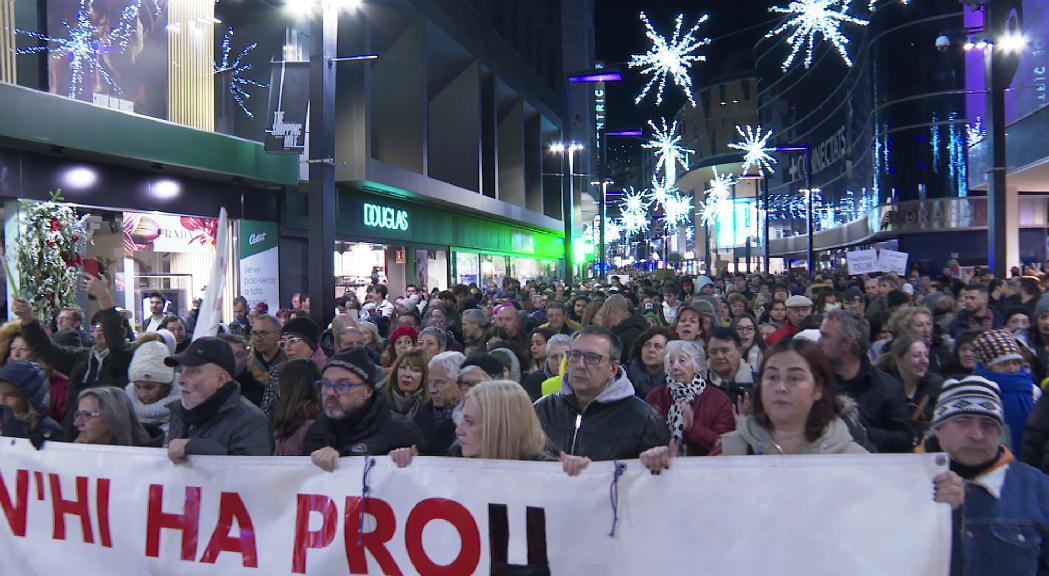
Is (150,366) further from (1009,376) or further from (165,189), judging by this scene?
(165,189)

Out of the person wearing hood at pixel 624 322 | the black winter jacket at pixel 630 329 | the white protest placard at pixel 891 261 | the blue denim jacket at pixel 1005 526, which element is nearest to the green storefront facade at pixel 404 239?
the person wearing hood at pixel 624 322

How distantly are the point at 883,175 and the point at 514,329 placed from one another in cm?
3937

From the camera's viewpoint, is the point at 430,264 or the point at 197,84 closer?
the point at 197,84

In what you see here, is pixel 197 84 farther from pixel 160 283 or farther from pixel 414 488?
pixel 414 488

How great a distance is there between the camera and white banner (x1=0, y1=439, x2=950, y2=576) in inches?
131

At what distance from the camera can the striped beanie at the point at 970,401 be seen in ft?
11.4

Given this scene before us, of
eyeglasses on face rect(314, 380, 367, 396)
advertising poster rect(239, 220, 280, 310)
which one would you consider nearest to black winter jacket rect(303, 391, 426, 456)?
eyeglasses on face rect(314, 380, 367, 396)

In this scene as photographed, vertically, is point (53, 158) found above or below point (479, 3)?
below

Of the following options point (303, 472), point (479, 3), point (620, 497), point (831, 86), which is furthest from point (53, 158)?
point (831, 86)

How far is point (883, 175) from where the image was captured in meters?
43.9

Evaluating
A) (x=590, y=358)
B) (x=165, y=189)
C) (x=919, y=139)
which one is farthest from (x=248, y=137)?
(x=919, y=139)

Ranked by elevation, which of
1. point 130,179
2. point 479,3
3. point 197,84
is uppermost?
point 479,3

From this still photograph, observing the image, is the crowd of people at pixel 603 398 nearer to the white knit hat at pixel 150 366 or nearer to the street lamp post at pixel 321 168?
the white knit hat at pixel 150 366

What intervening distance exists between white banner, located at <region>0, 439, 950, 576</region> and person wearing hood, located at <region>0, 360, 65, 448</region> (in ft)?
2.26
